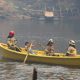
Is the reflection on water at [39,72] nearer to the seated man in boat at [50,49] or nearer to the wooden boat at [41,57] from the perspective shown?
the wooden boat at [41,57]

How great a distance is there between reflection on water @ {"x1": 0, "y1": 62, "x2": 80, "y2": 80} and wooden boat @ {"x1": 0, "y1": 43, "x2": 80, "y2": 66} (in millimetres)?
696

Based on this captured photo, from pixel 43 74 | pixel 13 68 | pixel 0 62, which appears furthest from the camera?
pixel 0 62

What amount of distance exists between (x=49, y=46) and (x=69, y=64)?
11.1 ft

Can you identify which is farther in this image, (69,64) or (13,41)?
(13,41)

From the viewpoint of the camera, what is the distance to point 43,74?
36500 mm

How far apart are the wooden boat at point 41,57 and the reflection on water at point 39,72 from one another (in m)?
0.70

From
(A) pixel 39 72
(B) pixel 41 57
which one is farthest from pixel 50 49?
(A) pixel 39 72

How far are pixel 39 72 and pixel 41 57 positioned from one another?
416 centimetres

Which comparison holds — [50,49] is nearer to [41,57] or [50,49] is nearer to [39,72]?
[41,57]

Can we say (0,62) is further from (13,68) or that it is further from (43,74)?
(43,74)

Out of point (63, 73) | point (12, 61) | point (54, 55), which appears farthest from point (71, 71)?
point (12, 61)

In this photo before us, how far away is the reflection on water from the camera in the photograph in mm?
35375

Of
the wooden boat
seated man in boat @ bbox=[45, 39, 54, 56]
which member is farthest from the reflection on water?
seated man in boat @ bbox=[45, 39, 54, 56]

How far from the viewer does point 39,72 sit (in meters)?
37.6
